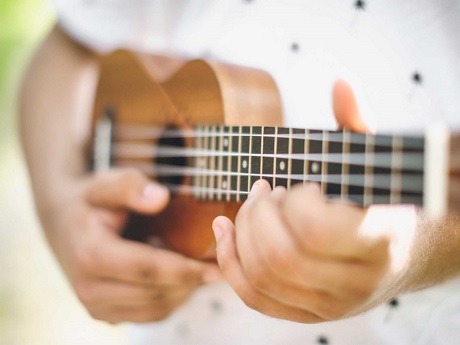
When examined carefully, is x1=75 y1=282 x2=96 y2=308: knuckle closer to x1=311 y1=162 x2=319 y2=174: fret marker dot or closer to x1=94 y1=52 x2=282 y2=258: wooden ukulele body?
x1=94 y1=52 x2=282 y2=258: wooden ukulele body

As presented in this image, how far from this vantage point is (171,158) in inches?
16.9

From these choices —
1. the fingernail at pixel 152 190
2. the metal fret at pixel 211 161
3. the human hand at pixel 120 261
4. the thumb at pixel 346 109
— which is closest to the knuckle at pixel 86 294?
the human hand at pixel 120 261

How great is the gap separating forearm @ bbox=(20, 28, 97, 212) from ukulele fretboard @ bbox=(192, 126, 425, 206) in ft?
1.15

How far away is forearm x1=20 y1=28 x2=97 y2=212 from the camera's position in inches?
24.3

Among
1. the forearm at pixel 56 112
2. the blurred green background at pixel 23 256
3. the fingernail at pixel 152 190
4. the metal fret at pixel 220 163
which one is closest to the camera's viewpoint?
the metal fret at pixel 220 163

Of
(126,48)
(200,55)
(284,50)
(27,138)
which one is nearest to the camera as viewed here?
(284,50)

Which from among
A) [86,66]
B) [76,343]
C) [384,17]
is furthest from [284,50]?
[76,343]

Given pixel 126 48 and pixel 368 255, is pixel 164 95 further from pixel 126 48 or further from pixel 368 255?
pixel 368 255

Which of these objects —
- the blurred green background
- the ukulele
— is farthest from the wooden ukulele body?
the blurred green background

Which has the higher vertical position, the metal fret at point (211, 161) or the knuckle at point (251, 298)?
the metal fret at point (211, 161)

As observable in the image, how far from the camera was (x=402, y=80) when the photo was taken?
11.0 inches

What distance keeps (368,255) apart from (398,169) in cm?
4

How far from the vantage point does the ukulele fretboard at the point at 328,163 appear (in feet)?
0.69

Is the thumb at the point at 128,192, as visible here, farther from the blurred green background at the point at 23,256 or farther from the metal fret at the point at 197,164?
the blurred green background at the point at 23,256
